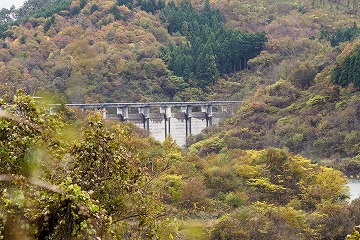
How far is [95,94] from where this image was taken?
5844 cm

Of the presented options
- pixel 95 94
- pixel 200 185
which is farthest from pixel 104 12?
pixel 200 185

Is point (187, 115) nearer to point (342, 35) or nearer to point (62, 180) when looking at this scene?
point (342, 35)

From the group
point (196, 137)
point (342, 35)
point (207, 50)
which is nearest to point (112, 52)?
point (207, 50)

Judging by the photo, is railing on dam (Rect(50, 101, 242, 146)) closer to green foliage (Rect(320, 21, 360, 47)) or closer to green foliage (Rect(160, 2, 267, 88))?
green foliage (Rect(160, 2, 267, 88))

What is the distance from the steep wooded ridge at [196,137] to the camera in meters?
7.18

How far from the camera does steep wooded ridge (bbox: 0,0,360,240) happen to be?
7176 millimetres

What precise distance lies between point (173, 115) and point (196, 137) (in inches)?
264

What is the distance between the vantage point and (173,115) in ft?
193

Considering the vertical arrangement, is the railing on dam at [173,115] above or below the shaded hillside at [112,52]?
below

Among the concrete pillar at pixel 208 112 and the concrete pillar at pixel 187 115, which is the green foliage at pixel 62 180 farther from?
the concrete pillar at pixel 208 112

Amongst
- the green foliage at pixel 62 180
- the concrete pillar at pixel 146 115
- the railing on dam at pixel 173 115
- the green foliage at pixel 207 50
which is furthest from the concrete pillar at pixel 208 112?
the green foliage at pixel 62 180

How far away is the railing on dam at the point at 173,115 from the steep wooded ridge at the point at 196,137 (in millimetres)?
1973

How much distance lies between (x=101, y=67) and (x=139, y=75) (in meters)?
3.35

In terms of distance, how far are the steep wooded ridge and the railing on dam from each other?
197 centimetres
